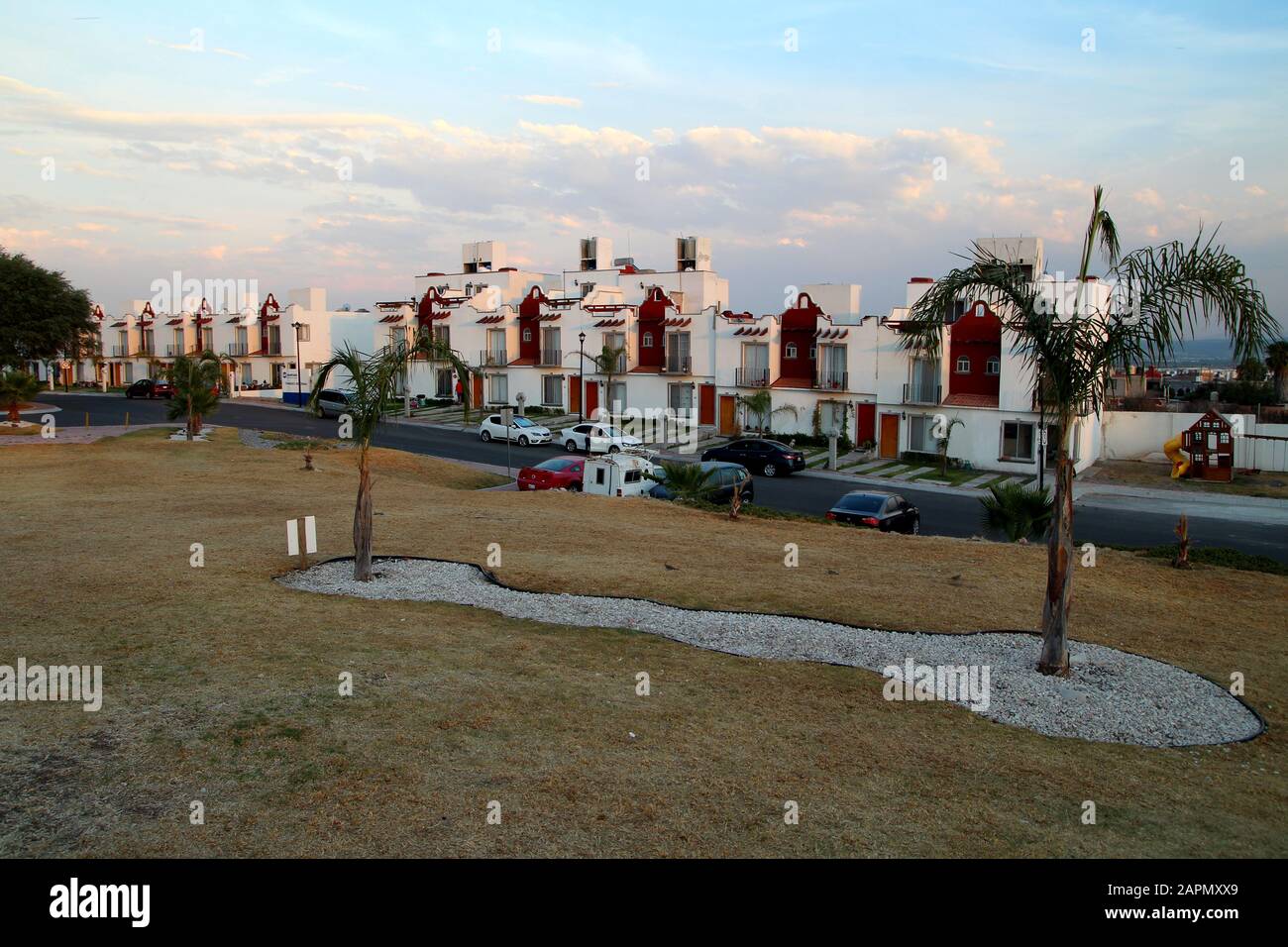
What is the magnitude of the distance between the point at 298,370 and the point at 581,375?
2582cm

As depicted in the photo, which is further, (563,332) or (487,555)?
(563,332)

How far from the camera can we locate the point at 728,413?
172ft

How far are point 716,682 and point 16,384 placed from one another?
39.7 m

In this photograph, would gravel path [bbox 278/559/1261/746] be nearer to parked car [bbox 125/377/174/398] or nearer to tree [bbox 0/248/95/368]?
tree [bbox 0/248/95/368]

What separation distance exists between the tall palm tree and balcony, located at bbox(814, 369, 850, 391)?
112ft

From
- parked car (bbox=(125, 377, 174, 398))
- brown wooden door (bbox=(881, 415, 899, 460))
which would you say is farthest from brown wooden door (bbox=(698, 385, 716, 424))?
parked car (bbox=(125, 377, 174, 398))

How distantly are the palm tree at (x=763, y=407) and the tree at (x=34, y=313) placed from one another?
38996 millimetres

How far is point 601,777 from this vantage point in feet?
27.4

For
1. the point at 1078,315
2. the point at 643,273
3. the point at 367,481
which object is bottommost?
the point at 367,481

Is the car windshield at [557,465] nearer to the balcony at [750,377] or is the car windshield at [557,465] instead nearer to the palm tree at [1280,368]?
the balcony at [750,377]

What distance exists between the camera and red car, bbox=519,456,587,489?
99.7 feet

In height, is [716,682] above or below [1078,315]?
below
